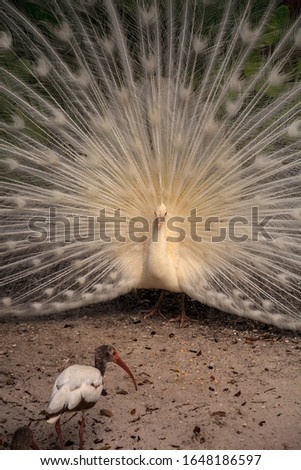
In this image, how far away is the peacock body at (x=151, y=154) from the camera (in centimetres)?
273

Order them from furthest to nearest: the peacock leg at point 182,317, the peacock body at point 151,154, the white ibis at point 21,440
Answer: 1. the peacock leg at point 182,317
2. the peacock body at point 151,154
3. the white ibis at point 21,440

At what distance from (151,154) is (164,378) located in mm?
992

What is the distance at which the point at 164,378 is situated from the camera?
2.50m

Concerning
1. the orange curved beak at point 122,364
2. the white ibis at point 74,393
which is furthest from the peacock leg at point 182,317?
the white ibis at point 74,393

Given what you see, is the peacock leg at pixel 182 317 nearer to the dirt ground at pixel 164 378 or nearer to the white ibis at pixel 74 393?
the dirt ground at pixel 164 378

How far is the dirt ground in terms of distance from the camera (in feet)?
6.91

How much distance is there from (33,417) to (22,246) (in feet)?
2.96

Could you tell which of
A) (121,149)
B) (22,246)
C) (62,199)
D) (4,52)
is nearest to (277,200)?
(121,149)

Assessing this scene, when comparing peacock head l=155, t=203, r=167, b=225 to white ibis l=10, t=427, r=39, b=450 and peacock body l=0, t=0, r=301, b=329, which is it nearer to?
peacock body l=0, t=0, r=301, b=329

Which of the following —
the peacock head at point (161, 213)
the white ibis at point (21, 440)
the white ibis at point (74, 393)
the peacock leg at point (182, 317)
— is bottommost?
the white ibis at point (21, 440)

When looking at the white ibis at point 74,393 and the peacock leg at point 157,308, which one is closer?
the white ibis at point 74,393

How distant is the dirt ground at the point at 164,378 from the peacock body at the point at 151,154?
173 mm

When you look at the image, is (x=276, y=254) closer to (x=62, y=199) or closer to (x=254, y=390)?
(x=254, y=390)

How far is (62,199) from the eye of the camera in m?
2.85
